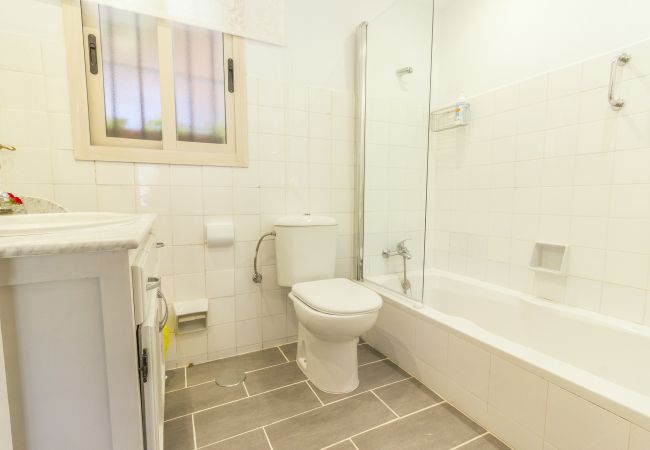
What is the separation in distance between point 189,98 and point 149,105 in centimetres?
20

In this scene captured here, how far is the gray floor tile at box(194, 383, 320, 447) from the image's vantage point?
1.29m

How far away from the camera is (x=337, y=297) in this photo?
4.99 feet

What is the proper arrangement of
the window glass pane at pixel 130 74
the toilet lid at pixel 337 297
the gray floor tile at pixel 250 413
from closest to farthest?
the gray floor tile at pixel 250 413 < the toilet lid at pixel 337 297 < the window glass pane at pixel 130 74

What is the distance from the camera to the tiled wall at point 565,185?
141 cm

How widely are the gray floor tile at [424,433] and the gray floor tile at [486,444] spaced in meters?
0.03

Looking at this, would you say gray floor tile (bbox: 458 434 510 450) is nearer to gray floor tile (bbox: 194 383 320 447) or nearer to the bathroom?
the bathroom

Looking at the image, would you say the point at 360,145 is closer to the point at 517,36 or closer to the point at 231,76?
the point at 231,76

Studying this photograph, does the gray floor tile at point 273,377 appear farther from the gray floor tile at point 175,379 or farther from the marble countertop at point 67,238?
the marble countertop at point 67,238

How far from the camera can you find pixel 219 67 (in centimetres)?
173

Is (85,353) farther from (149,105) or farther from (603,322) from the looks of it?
(603,322)

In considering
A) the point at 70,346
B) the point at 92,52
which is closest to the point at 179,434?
the point at 70,346

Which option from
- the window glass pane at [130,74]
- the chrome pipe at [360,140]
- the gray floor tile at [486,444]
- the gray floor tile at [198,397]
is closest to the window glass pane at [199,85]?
the window glass pane at [130,74]

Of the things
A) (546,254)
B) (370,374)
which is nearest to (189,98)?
(370,374)

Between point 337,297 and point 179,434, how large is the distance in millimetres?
867
